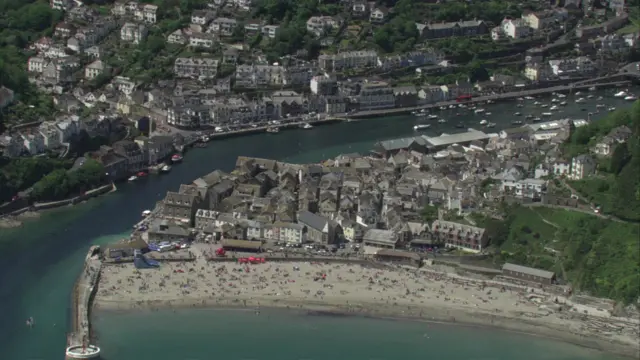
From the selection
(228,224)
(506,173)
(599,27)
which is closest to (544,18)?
(599,27)

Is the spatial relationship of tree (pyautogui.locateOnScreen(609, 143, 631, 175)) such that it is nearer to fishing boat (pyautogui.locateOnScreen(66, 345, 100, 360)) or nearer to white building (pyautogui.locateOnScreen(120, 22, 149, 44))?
fishing boat (pyautogui.locateOnScreen(66, 345, 100, 360))

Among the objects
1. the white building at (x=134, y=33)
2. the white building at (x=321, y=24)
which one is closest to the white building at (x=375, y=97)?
the white building at (x=321, y=24)

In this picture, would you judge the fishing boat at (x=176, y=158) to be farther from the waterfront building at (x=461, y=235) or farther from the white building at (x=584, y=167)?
the white building at (x=584, y=167)

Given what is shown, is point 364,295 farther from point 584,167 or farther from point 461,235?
point 584,167

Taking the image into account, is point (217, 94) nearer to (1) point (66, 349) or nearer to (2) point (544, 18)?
(2) point (544, 18)

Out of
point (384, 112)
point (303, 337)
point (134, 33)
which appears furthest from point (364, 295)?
point (134, 33)
